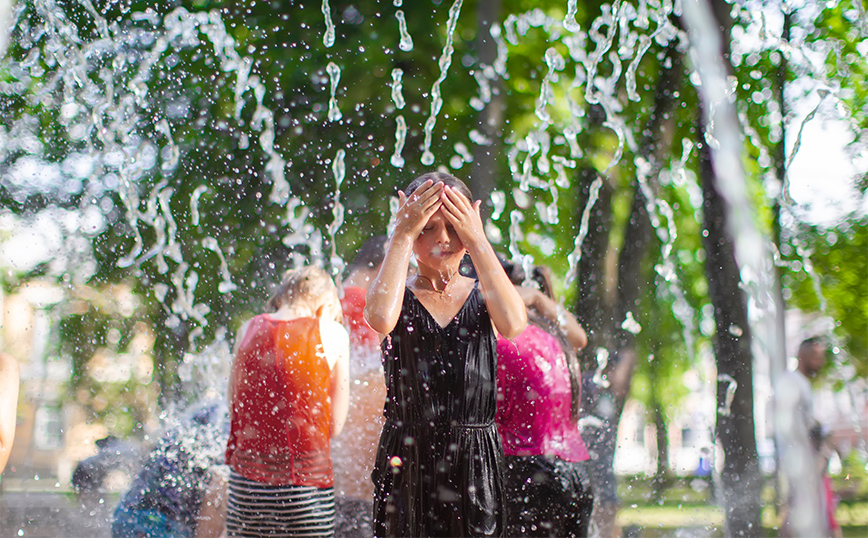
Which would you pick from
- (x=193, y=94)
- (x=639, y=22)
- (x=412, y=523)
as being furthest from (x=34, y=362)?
(x=412, y=523)

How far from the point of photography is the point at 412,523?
2516 mm

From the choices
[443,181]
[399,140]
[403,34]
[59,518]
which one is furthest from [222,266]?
[443,181]

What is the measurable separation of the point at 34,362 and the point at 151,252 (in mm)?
5901

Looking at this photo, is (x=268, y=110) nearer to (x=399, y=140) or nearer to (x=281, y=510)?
(x=399, y=140)

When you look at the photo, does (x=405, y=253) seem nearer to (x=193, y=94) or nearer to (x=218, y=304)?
(x=193, y=94)

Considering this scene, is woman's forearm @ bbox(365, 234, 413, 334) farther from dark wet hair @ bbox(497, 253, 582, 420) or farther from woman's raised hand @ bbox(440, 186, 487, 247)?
dark wet hair @ bbox(497, 253, 582, 420)

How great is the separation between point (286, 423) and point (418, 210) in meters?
1.33

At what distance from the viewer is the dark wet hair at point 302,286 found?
139 inches

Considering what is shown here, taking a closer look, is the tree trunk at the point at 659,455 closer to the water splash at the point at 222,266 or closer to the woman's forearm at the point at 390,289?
the water splash at the point at 222,266

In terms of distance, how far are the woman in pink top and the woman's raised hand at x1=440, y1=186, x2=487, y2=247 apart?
3.35ft

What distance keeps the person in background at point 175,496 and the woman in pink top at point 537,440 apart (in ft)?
5.46

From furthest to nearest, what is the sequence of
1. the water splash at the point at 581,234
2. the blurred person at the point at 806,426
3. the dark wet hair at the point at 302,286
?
1. the water splash at the point at 581,234
2. the blurred person at the point at 806,426
3. the dark wet hair at the point at 302,286

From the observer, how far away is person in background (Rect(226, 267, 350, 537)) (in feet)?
10.9

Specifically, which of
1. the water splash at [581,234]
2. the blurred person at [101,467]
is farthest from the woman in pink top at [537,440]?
the water splash at [581,234]
